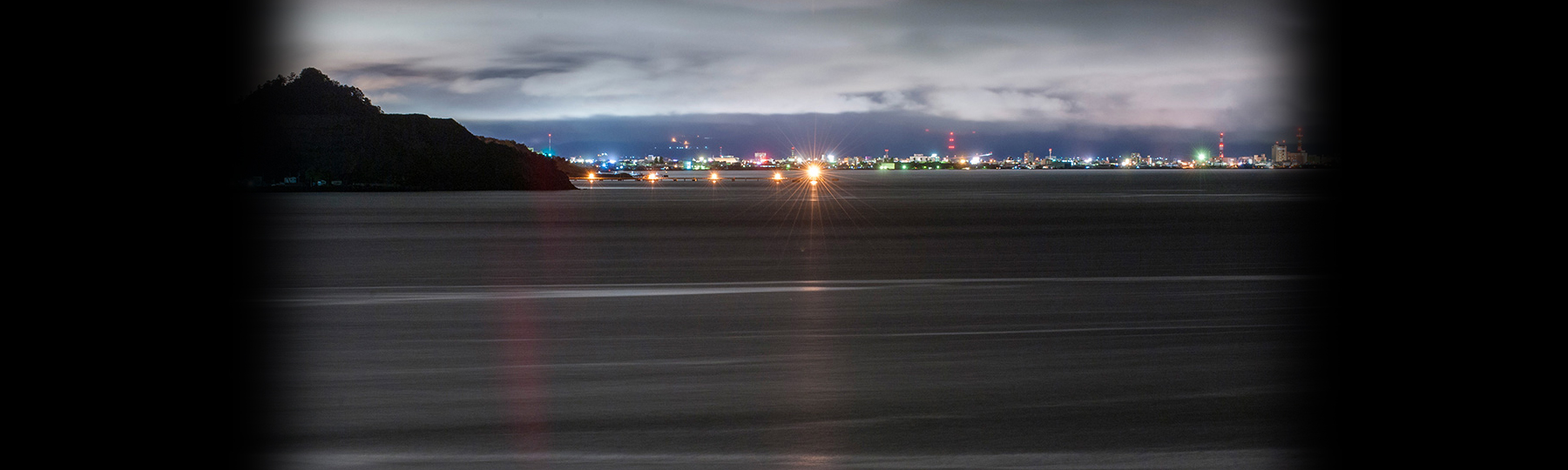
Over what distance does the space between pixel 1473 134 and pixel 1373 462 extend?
218 centimetres

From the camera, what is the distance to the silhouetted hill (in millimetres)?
104938

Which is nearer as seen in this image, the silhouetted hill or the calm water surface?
the calm water surface

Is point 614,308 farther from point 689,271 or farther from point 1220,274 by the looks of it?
point 1220,274

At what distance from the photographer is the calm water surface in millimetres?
7820

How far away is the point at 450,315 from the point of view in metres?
14.9

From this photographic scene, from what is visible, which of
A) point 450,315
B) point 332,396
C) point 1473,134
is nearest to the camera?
point 1473,134

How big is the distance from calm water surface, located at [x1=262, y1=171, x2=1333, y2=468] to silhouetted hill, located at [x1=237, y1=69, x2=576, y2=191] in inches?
3274

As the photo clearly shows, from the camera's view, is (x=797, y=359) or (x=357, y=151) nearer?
(x=797, y=359)

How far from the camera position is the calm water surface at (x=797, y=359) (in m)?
7.82

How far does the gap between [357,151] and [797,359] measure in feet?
349

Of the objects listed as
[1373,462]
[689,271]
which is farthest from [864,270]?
[1373,462]

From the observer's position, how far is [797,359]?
445 inches

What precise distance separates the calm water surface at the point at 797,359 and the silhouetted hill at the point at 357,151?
83147 mm

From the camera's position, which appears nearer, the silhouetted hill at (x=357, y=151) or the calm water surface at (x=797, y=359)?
the calm water surface at (x=797, y=359)
